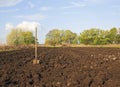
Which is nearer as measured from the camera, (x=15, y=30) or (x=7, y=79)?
(x=7, y=79)

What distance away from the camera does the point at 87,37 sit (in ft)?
201

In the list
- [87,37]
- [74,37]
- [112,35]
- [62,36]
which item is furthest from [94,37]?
[62,36]

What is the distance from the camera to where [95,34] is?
63844 mm

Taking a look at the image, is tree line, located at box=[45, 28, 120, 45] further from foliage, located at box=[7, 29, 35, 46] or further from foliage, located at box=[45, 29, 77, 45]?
foliage, located at box=[7, 29, 35, 46]

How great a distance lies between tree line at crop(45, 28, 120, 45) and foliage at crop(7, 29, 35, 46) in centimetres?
699

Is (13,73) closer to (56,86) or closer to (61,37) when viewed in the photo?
(56,86)

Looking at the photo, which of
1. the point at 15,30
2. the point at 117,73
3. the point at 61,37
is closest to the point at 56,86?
the point at 117,73

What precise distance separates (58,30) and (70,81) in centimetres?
6242

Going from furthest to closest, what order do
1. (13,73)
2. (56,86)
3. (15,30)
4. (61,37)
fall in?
(61,37) → (15,30) → (13,73) → (56,86)

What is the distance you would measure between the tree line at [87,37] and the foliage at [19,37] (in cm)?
699

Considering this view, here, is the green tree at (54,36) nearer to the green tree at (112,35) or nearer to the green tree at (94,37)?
the green tree at (94,37)

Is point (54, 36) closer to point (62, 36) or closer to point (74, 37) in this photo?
point (62, 36)

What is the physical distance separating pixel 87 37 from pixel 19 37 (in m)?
15.3

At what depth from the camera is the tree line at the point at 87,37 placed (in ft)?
196
